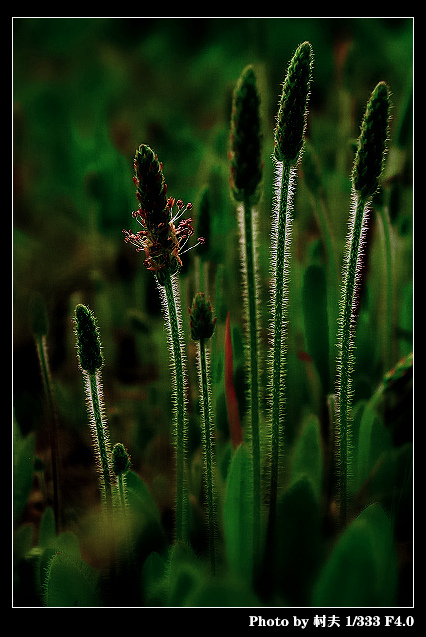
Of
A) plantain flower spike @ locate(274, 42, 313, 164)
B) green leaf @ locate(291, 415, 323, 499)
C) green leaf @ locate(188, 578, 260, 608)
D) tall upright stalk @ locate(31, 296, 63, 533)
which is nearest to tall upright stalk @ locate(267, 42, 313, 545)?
plantain flower spike @ locate(274, 42, 313, 164)

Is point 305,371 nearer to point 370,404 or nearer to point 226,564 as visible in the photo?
point 370,404

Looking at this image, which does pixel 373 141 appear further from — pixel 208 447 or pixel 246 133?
pixel 208 447

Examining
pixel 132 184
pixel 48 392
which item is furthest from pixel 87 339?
pixel 132 184

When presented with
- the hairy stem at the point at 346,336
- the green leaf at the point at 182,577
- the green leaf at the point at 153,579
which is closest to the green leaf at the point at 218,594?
the green leaf at the point at 182,577

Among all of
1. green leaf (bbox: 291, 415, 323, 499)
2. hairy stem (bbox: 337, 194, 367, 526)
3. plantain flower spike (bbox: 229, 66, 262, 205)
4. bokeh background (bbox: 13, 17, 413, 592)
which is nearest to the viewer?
plantain flower spike (bbox: 229, 66, 262, 205)

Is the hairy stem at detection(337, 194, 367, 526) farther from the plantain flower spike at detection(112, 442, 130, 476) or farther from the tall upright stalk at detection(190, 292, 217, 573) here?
the plantain flower spike at detection(112, 442, 130, 476)

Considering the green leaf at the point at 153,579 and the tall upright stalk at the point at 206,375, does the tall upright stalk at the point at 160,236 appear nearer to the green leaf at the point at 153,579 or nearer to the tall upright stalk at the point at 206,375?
the tall upright stalk at the point at 206,375
